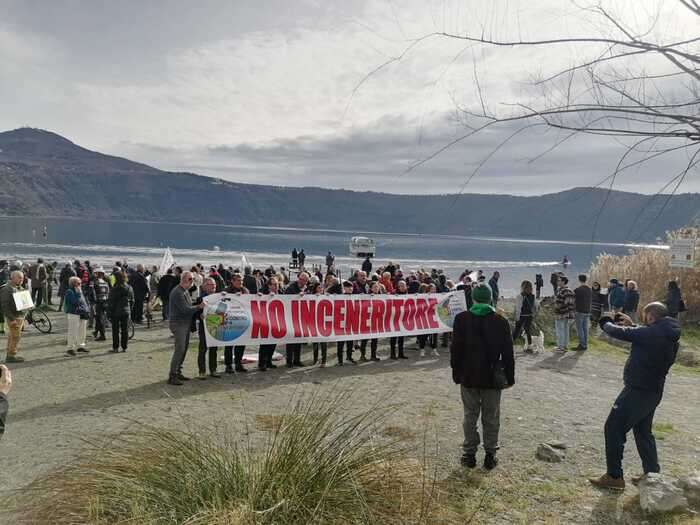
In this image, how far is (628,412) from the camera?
5367 mm

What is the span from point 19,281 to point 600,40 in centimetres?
1172

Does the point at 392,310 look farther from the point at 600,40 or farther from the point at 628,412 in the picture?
the point at 600,40

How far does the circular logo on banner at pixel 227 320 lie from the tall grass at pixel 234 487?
601cm

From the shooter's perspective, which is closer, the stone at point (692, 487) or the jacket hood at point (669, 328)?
the stone at point (692, 487)

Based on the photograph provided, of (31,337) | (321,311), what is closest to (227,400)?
(321,311)

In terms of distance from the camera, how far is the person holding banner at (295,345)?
11562 millimetres

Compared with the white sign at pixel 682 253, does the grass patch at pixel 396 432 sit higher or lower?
lower

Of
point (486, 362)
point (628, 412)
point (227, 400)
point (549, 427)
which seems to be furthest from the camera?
point (227, 400)

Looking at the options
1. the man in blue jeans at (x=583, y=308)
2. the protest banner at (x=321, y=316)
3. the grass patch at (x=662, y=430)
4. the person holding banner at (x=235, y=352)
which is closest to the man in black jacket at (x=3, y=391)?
the protest banner at (x=321, y=316)

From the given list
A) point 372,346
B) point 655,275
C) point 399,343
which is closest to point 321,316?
point 372,346

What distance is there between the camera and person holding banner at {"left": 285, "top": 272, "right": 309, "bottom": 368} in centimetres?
1156

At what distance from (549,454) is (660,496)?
160 centimetres

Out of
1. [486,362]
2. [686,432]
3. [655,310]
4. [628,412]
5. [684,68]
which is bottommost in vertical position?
[686,432]

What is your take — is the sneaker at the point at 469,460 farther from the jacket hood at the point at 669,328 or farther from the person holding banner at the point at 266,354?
the person holding banner at the point at 266,354
